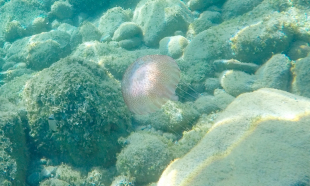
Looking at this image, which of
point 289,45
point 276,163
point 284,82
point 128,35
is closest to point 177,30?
point 128,35

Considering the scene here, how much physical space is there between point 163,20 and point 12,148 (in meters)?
5.23

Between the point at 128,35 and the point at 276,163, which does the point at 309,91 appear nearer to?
the point at 276,163

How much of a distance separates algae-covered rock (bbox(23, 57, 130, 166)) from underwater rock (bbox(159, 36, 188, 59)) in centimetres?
252

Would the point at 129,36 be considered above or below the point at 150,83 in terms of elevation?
below

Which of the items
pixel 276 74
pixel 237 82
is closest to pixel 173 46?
pixel 237 82

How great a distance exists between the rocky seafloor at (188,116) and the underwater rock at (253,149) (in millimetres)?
11

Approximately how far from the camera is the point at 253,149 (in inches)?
94.2

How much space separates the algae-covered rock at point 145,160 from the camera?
312 centimetres

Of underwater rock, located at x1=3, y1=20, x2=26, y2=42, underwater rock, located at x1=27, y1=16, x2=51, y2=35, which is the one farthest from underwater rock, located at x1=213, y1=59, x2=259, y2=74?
underwater rock, located at x1=3, y1=20, x2=26, y2=42

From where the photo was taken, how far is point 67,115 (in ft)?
11.1

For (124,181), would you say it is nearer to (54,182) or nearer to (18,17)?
(54,182)

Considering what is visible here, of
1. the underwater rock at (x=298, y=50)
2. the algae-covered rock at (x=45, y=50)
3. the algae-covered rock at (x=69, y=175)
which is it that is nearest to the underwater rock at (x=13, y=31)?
the algae-covered rock at (x=45, y=50)

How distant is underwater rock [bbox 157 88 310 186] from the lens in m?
2.16

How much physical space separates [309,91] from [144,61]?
3.15m
